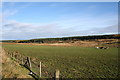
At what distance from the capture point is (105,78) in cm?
1083

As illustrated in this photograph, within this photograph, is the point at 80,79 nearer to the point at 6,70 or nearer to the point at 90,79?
the point at 90,79

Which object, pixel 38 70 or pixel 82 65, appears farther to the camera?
pixel 82 65

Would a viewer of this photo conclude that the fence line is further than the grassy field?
No

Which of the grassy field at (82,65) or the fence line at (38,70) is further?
the grassy field at (82,65)

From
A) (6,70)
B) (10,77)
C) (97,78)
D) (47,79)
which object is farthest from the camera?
(97,78)

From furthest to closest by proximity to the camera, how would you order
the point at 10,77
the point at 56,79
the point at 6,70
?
1. the point at 6,70
2. the point at 10,77
3. the point at 56,79

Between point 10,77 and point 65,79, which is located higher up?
point 10,77

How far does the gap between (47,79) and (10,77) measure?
9.76ft

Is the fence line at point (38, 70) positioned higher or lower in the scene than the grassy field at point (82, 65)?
higher

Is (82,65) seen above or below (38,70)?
below

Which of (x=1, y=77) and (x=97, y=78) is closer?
(x=1, y=77)

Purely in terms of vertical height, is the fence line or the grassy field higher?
the fence line

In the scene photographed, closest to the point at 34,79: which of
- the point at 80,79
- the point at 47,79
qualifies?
the point at 47,79

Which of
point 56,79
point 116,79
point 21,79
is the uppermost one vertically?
point 56,79
